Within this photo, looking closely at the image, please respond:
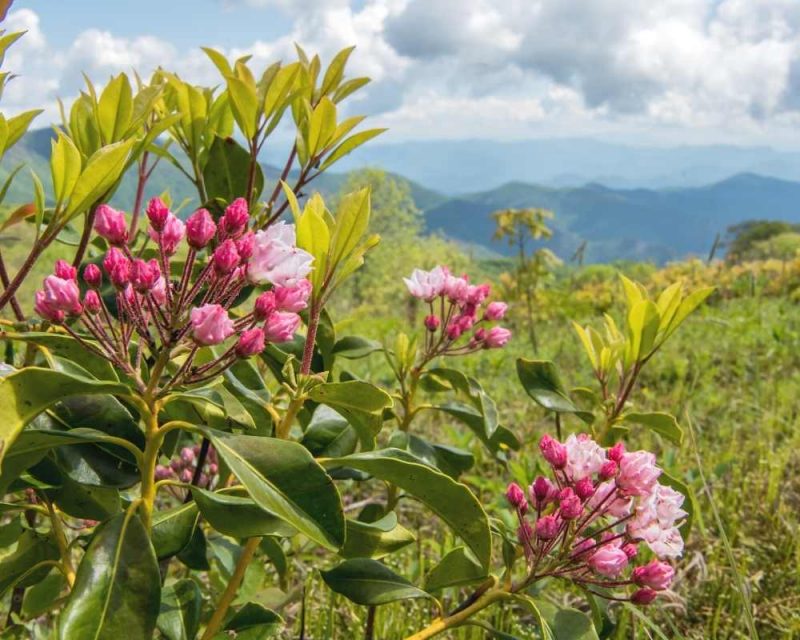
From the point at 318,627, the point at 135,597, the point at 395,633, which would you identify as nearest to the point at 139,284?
the point at 135,597

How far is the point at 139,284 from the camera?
707 mm

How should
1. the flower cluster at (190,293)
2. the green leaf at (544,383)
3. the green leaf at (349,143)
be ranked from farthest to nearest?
the green leaf at (544,383) → the green leaf at (349,143) → the flower cluster at (190,293)

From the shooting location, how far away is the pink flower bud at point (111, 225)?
0.78 meters

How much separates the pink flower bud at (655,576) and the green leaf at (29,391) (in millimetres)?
731

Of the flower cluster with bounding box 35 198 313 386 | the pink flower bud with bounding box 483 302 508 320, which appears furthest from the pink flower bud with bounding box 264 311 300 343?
the pink flower bud with bounding box 483 302 508 320

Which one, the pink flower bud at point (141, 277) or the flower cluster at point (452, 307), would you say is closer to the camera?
the pink flower bud at point (141, 277)

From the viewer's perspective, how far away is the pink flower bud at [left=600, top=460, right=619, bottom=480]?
925 millimetres

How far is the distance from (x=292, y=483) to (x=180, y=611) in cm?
40

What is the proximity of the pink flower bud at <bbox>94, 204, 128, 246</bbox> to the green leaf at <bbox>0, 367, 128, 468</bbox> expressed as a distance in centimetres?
21

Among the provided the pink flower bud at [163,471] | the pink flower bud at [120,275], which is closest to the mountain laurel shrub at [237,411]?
the pink flower bud at [120,275]

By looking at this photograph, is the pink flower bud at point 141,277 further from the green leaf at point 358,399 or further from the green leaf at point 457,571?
the green leaf at point 457,571

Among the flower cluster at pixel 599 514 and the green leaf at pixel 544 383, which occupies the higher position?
the green leaf at pixel 544 383

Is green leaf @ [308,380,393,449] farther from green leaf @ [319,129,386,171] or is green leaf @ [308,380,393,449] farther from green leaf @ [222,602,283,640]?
green leaf @ [319,129,386,171]

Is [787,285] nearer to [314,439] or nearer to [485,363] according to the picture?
[485,363]
